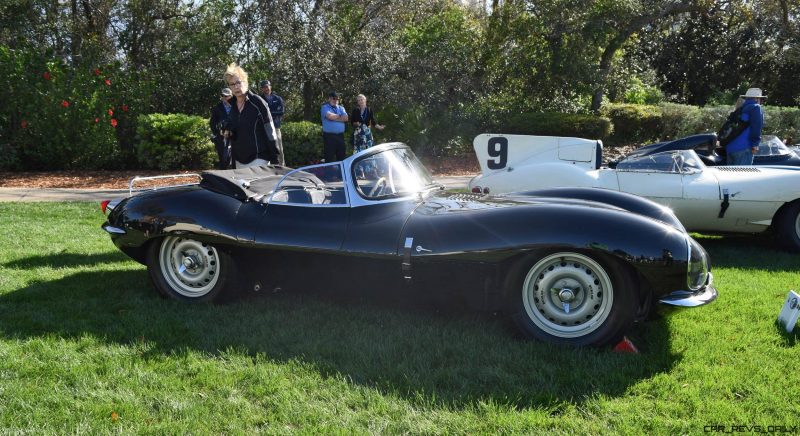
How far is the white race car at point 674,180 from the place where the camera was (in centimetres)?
665

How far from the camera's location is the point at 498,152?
24.9 ft

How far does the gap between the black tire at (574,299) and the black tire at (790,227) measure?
393cm

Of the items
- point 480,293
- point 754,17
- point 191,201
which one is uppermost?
point 754,17

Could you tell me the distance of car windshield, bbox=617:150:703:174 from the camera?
275 inches

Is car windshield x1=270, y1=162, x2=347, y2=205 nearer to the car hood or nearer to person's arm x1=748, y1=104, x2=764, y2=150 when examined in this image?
the car hood

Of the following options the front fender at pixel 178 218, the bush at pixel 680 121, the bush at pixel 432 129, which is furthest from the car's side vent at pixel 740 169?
the bush at pixel 680 121

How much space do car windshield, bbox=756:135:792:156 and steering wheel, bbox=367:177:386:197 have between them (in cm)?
685

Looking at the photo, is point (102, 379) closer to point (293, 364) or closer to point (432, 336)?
point (293, 364)

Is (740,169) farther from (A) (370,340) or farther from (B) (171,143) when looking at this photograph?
(B) (171,143)

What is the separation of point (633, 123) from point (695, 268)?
16267 mm

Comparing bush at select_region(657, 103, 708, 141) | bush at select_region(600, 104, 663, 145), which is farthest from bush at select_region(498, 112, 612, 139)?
bush at select_region(657, 103, 708, 141)

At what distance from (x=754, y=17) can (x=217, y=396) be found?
2474cm

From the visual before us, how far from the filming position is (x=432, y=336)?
407 cm

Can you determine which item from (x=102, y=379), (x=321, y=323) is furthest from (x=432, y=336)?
(x=102, y=379)
